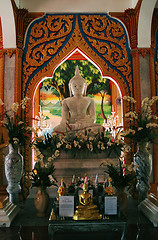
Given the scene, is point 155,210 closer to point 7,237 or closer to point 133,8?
point 7,237

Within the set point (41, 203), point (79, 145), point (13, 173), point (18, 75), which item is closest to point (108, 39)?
point (18, 75)

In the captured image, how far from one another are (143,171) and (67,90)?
22.9ft

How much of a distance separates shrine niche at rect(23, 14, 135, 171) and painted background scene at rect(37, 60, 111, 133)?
428cm

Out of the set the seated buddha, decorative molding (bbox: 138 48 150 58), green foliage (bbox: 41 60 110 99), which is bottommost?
the seated buddha

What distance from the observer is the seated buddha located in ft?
8.07

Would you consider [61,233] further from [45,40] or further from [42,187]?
[45,40]

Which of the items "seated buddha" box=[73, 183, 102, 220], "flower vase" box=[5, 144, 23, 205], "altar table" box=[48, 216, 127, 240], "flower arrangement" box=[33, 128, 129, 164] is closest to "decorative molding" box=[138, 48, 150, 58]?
"flower arrangement" box=[33, 128, 129, 164]

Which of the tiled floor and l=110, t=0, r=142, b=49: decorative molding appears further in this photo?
l=110, t=0, r=142, b=49: decorative molding

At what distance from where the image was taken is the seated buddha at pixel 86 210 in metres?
2.46

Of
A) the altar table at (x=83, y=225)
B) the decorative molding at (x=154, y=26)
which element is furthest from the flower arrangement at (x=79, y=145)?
the decorative molding at (x=154, y=26)

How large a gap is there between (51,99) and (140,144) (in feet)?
23.1

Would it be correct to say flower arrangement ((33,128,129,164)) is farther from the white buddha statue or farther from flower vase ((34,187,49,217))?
flower vase ((34,187,49,217))

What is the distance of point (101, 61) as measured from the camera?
5754 millimetres

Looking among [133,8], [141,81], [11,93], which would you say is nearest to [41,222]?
[11,93]
